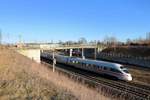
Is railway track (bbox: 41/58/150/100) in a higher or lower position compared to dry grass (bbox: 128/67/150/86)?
higher

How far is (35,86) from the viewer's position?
452 inches

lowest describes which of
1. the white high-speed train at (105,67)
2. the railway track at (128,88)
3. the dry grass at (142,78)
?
the dry grass at (142,78)

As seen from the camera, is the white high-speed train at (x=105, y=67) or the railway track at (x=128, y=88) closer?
the railway track at (x=128, y=88)

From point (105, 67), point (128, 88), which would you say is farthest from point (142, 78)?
point (128, 88)

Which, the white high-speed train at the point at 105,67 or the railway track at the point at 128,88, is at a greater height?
the white high-speed train at the point at 105,67

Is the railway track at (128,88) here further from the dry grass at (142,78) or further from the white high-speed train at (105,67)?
the dry grass at (142,78)

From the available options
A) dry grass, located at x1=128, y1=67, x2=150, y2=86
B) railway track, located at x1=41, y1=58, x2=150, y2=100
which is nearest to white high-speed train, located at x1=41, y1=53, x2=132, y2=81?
railway track, located at x1=41, y1=58, x2=150, y2=100

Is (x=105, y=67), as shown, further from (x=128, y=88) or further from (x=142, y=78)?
(x=128, y=88)

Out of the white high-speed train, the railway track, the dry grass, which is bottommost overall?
the dry grass

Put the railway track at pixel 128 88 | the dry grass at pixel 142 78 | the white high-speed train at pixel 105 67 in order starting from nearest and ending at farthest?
1. the railway track at pixel 128 88
2. the white high-speed train at pixel 105 67
3. the dry grass at pixel 142 78

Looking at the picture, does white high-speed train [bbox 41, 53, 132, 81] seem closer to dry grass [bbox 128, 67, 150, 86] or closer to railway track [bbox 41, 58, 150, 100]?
railway track [bbox 41, 58, 150, 100]

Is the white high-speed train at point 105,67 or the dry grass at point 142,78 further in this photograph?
the dry grass at point 142,78

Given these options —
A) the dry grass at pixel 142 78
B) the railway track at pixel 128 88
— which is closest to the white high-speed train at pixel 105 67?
the railway track at pixel 128 88

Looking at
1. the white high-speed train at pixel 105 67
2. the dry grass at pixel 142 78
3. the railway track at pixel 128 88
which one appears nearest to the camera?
the railway track at pixel 128 88
